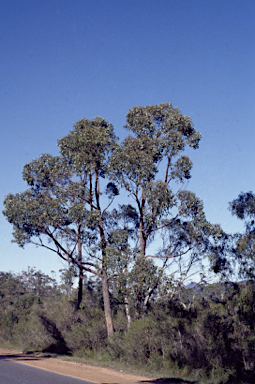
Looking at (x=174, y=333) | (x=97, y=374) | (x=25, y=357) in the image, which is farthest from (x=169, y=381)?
(x=25, y=357)

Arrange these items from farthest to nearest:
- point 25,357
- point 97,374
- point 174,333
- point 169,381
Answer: point 25,357, point 174,333, point 97,374, point 169,381

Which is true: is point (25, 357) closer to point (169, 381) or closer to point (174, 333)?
point (174, 333)

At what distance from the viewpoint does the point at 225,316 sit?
46.1 ft

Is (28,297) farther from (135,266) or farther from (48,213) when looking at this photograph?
(135,266)

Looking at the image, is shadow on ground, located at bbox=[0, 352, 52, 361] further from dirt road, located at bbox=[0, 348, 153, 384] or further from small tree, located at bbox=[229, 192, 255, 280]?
small tree, located at bbox=[229, 192, 255, 280]

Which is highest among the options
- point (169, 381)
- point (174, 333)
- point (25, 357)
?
point (174, 333)

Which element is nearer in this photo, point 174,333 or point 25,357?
point 174,333

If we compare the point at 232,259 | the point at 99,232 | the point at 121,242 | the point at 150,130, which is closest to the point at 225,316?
the point at 232,259

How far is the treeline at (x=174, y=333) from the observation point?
531 inches

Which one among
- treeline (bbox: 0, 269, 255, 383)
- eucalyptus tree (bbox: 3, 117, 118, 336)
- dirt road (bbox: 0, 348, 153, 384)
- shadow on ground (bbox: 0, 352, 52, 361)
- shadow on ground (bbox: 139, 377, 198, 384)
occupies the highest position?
eucalyptus tree (bbox: 3, 117, 118, 336)

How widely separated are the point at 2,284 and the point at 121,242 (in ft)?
200

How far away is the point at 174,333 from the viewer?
1594 cm

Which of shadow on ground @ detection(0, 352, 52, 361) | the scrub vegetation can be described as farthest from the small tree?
shadow on ground @ detection(0, 352, 52, 361)

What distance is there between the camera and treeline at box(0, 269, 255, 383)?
1348 cm
